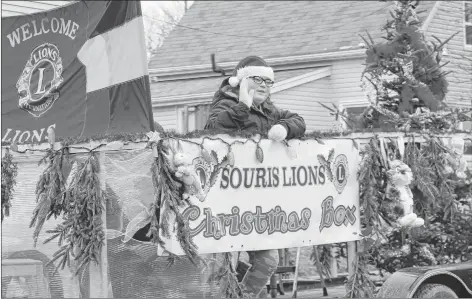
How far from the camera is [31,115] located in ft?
23.8

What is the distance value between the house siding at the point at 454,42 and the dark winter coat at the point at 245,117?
42.6 ft

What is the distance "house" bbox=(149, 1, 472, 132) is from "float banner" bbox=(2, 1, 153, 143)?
11.2 meters

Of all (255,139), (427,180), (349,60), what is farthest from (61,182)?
(349,60)

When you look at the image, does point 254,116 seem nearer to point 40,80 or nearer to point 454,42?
point 40,80

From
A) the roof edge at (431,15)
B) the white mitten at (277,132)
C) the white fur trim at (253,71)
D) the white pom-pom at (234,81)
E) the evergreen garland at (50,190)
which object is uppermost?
the roof edge at (431,15)

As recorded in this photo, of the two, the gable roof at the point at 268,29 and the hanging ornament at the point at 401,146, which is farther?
the gable roof at the point at 268,29

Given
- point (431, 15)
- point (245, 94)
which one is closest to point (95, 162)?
point (245, 94)

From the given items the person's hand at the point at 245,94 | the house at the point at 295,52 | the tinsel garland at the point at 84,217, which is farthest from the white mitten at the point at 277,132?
the house at the point at 295,52

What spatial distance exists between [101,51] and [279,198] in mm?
1700

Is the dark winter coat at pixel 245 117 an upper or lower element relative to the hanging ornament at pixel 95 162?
upper

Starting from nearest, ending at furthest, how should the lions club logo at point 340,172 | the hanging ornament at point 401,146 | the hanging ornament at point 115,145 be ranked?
the hanging ornament at point 115,145
the lions club logo at point 340,172
the hanging ornament at point 401,146

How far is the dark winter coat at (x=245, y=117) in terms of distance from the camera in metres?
7.02

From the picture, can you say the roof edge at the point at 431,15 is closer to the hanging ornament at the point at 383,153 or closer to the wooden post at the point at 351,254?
the hanging ornament at the point at 383,153

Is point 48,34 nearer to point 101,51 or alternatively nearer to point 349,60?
point 101,51
